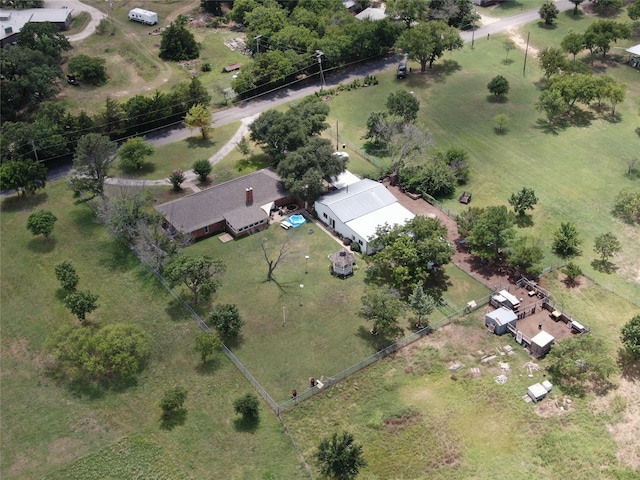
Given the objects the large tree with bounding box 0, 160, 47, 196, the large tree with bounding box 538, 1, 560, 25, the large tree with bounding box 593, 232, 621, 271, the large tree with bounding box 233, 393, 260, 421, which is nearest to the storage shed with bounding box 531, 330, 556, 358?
the large tree with bounding box 593, 232, 621, 271

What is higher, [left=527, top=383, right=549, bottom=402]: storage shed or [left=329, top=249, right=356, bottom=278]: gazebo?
[left=329, top=249, right=356, bottom=278]: gazebo

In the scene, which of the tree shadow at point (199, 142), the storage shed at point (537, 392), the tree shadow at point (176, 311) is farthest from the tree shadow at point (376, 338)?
the tree shadow at point (199, 142)

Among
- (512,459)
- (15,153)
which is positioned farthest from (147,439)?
(15,153)

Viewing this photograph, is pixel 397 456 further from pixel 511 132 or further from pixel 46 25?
pixel 46 25

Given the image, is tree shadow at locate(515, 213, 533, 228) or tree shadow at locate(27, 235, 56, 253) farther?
tree shadow at locate(515, 213, 533, 228)

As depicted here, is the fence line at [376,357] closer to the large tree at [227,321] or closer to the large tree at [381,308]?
the large tree at [381,308]

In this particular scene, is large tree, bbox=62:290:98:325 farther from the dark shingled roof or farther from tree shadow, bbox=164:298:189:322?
the dark shingled roof

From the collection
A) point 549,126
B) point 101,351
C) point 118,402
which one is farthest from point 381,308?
point 549,126
